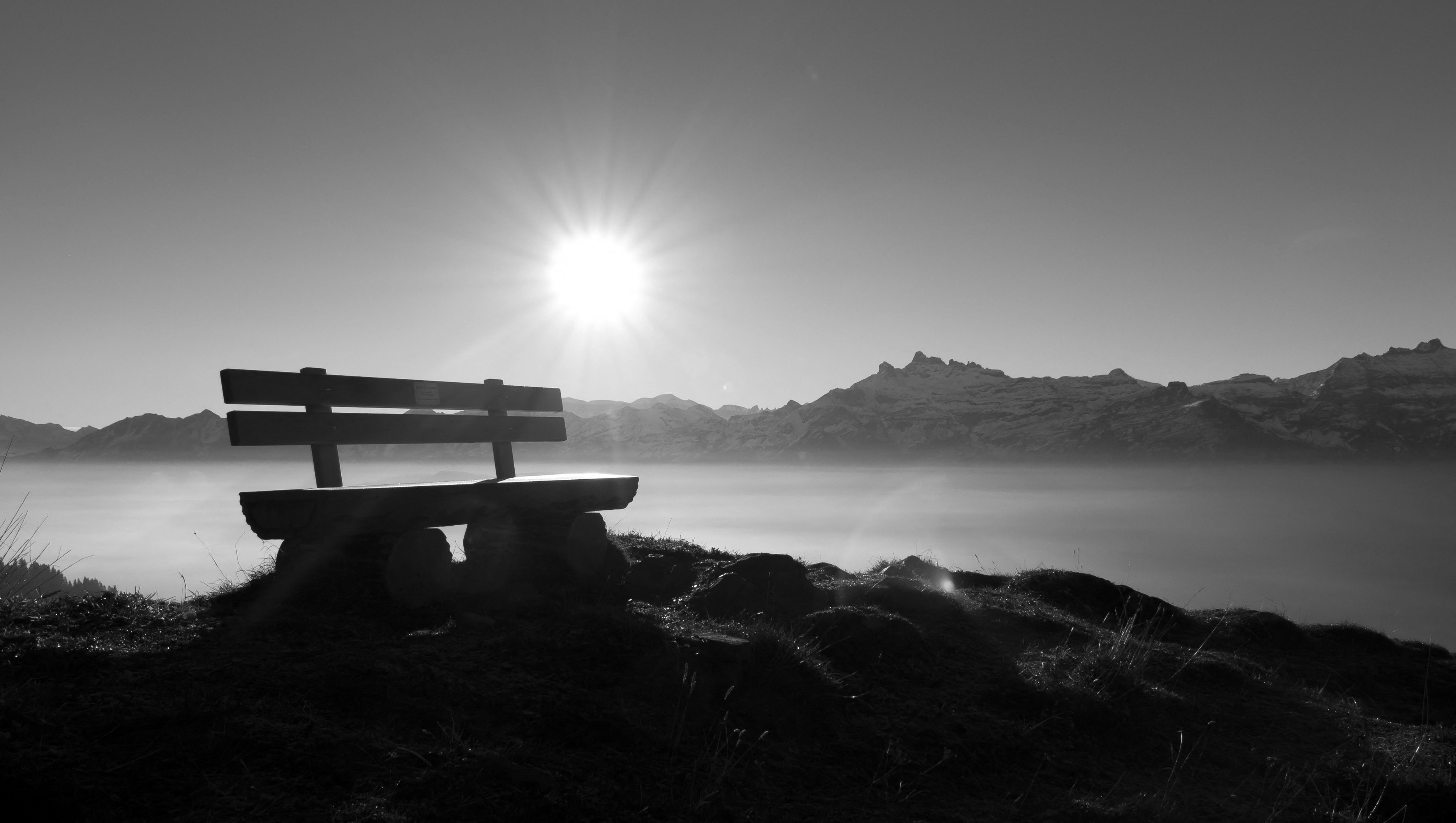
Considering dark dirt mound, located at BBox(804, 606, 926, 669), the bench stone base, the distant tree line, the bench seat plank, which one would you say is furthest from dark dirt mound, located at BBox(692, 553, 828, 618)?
the distant tree line

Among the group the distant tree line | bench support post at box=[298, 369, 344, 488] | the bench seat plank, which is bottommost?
the distant tree line

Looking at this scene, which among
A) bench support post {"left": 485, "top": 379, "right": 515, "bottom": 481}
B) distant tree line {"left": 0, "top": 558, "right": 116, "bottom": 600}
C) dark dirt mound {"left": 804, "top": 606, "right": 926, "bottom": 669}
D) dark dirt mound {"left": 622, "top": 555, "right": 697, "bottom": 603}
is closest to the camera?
distant tree line {"left": 0, "top": 558, "right": 116, "bottom": 600}

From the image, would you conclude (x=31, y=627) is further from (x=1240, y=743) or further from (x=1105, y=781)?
(x=1240, y=743)

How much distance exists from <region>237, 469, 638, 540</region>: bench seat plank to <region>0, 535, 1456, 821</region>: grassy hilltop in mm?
499

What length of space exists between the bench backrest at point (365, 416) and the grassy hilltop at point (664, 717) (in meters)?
1.23

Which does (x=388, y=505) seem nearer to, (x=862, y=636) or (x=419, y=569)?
(x=419, y=569)

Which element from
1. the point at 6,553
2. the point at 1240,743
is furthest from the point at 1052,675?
the point at 6,553

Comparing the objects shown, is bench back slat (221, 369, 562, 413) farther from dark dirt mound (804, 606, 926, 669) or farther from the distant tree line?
dark dirt mound (804, 606, 926, 669)

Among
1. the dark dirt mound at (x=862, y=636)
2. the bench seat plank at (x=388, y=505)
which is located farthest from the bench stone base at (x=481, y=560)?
the dark dirt mound at (x=862, y=636)

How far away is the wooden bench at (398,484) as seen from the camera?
597 cm

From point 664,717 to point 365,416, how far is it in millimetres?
4061

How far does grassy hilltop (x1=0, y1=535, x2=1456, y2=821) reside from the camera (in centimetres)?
342

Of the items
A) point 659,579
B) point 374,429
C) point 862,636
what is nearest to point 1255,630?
point 862,636

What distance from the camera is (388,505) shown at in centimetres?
615
